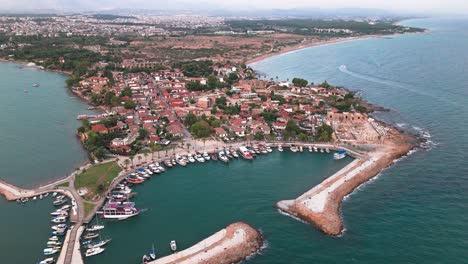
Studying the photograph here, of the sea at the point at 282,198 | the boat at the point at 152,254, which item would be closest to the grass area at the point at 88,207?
the sea at the point at 282,198

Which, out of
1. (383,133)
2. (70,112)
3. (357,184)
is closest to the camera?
(357,184)

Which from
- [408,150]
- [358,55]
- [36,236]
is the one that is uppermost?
[358,55]

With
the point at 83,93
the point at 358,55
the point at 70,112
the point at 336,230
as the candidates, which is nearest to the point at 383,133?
the point at 336,230

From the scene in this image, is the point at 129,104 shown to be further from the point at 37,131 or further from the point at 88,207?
the point at 88,207

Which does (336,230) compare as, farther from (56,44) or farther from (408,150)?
(56,44)

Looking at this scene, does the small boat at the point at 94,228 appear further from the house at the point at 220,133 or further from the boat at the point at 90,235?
the house at the point at 220,133

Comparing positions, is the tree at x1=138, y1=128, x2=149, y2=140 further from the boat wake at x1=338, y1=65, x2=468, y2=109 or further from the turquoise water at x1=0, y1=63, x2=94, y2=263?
the boat wake at x1=338, y1=65, x2=468, y2=109
